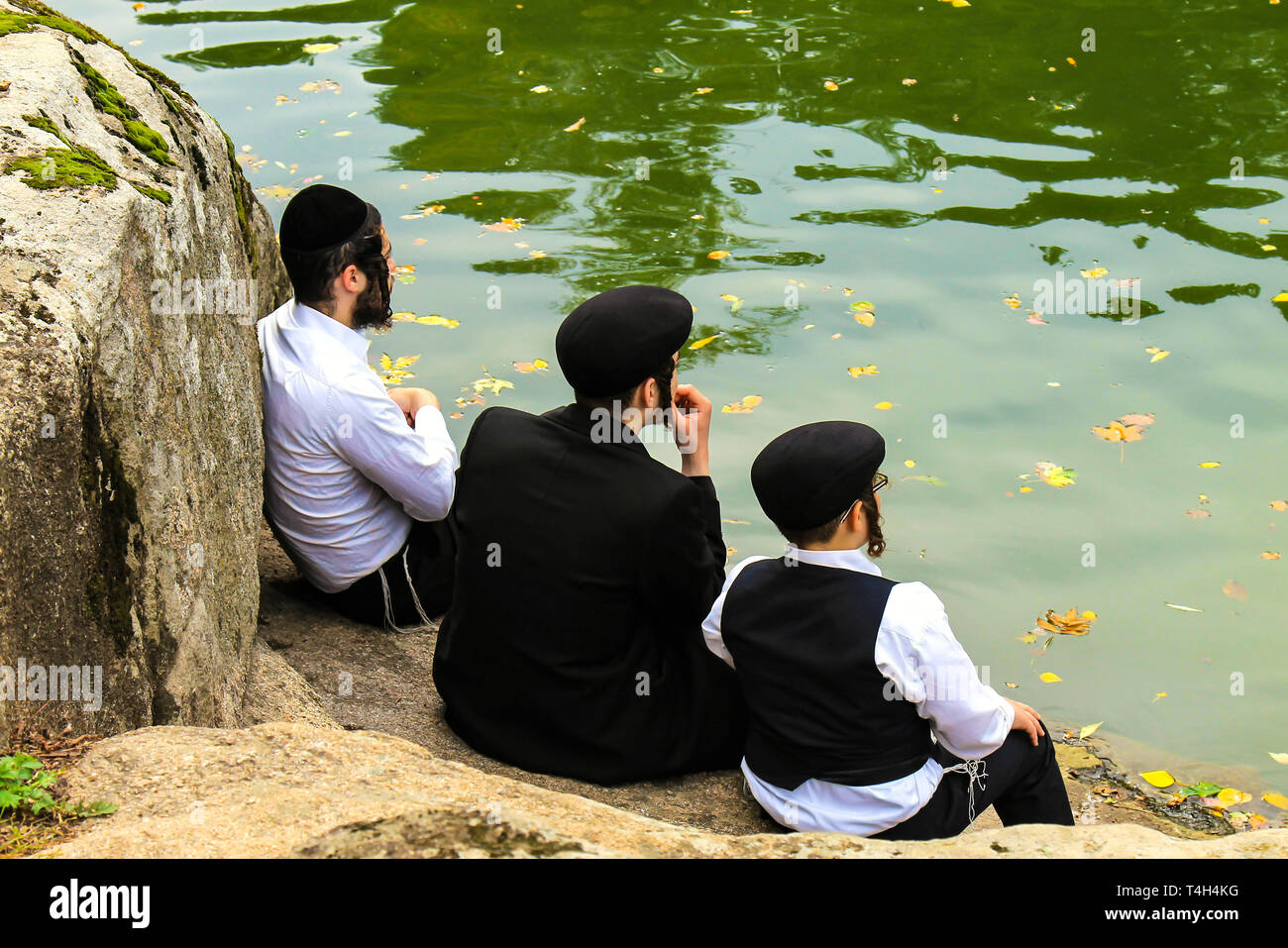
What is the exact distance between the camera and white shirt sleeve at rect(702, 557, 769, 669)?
10.9ft

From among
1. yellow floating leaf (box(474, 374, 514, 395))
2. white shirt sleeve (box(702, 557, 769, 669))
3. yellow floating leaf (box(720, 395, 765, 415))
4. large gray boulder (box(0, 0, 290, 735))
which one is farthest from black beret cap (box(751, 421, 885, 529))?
yellow floating leaf (box(474, 374, 514, 395))

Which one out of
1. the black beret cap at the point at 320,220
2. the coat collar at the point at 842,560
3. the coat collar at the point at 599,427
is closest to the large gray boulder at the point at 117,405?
the black beret cap at the point at 320,220

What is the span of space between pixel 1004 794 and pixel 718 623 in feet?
3.10

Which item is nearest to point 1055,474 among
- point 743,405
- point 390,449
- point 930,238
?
point 743,405

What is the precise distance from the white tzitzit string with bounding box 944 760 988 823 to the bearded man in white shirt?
5.85ft

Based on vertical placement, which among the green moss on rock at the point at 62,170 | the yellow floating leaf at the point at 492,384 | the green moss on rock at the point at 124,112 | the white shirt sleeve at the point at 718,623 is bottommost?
the yellow floating leaf at the point at 492,384

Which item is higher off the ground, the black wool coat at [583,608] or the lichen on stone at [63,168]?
the lichen on stone at [63,168]

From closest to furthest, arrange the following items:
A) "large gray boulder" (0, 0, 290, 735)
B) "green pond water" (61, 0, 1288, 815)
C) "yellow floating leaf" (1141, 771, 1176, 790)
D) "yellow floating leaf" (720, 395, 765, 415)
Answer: "large gray boulder" (0, 0, 290, 735), "yellow floating leaf" (1141, 771, 1176, 790), "green pond water" (61, 0, 1288, 815), "yellow floating leaf" (720, 395, 765, 415)

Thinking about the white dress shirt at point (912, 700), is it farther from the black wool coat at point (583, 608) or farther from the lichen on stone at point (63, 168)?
the lichen on stone at point (63, 168)

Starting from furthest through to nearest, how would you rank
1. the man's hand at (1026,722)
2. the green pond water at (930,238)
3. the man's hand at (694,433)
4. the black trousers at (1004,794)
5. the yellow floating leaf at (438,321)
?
1. the yellow floating leaf at (438,321)
2. the green pond water at (930,238)
3. the man's hand at (694,433)
4. the man's hand at (1026,722)
5. the black trousers at (1004,794)

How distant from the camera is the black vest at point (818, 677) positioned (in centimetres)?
304

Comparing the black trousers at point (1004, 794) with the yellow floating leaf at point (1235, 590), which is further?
the yellow floating leaf at point (1235, 590)

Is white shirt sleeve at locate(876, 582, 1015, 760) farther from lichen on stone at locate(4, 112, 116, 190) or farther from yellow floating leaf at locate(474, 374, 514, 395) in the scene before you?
yellow floating leaf at locate(474, 374, 514, 395)
